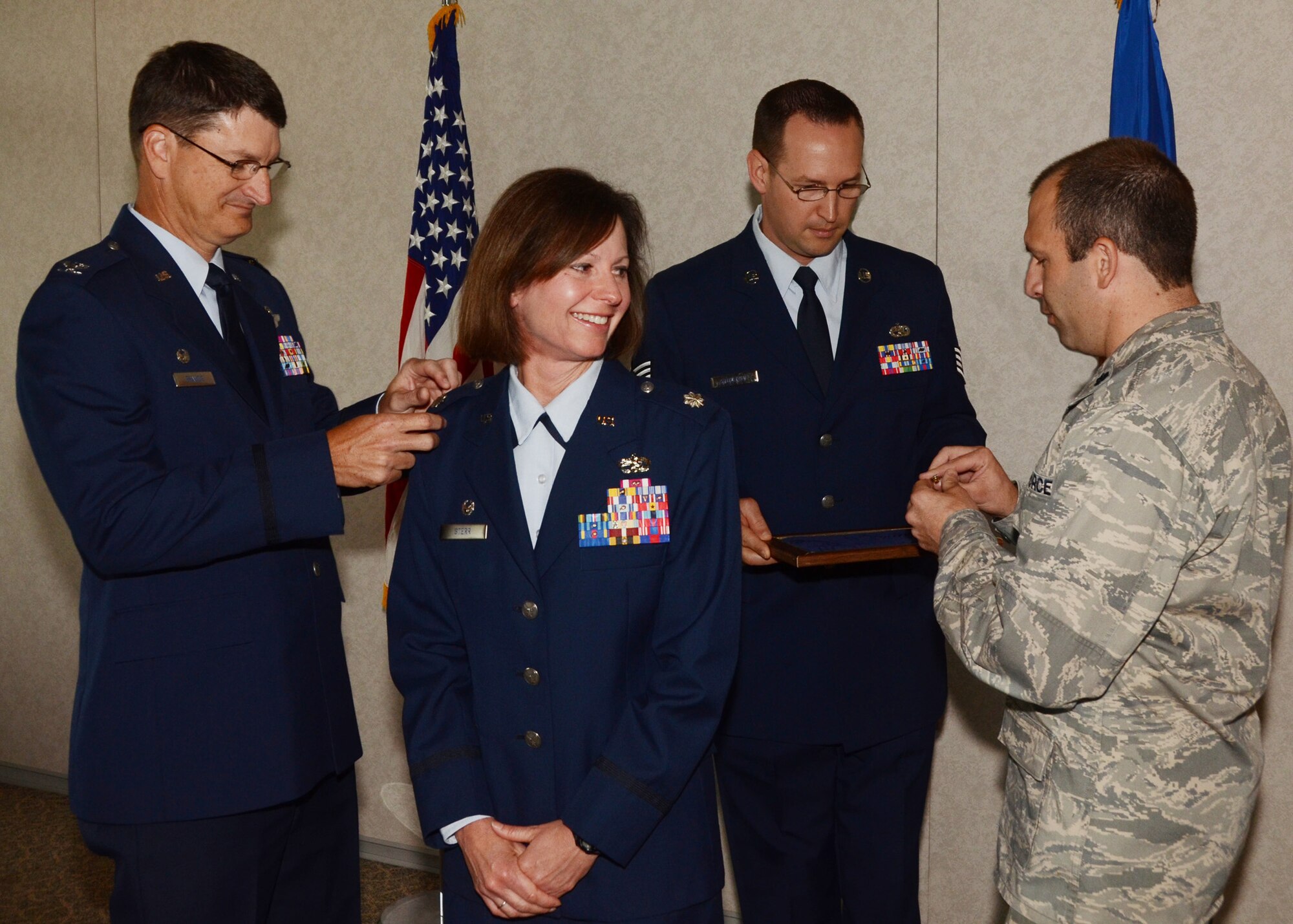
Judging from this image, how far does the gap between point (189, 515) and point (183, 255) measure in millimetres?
551

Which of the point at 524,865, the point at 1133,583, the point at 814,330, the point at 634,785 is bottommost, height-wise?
the point at 524,865

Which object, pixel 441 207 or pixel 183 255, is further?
pixel 441 207

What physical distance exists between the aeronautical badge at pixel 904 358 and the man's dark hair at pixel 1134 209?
2.58 ft

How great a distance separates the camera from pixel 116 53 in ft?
14.6

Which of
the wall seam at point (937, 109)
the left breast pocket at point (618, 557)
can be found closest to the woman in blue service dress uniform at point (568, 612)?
the left breast pocket at point (618, 557)

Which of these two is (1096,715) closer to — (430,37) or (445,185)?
(445,185)

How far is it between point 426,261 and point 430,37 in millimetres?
764

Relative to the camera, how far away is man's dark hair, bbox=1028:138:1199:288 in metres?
1.76

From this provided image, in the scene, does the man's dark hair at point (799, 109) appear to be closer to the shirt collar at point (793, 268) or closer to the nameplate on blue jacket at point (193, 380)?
the shirt collar at point (793, 268)

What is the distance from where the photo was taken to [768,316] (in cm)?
261

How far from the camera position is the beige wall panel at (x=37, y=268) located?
4555 millimetres

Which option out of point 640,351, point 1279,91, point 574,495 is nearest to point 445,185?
point 640,351

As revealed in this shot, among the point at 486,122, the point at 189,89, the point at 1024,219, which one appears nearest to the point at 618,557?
the point at 189,89

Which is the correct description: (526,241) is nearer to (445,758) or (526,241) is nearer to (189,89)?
(189,89)
